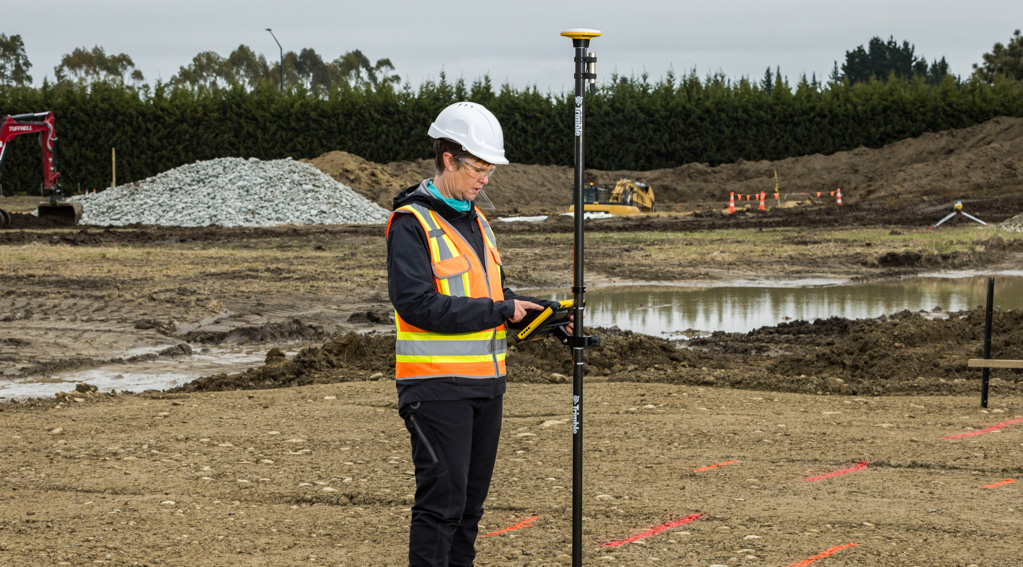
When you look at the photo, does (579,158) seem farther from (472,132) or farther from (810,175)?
(810,175)

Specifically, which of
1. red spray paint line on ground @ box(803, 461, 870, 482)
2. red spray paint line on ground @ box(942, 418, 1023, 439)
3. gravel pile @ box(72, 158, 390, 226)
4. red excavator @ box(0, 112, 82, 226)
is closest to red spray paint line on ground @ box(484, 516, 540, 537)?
red spray paint line on ground @ box(803, 461, 870, 482)

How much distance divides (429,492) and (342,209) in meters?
28.4

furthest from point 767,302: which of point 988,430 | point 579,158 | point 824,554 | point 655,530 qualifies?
point 579,158

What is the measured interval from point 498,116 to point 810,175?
13875mm

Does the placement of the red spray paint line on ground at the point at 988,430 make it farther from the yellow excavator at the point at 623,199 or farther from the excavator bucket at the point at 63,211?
the excavator bucket at the point at 63,211

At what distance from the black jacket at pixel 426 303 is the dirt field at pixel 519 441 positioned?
4.67 ft

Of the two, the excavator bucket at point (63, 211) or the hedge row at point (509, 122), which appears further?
the hedge row at point (509, 122)

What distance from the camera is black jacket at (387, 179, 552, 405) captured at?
10.3 feet

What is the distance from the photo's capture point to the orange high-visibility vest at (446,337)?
127 inches

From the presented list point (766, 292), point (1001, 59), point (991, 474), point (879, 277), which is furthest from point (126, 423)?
point (1001, 59)

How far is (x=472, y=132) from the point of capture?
3.25 m

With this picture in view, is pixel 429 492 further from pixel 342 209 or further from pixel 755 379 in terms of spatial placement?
pixel 342 209

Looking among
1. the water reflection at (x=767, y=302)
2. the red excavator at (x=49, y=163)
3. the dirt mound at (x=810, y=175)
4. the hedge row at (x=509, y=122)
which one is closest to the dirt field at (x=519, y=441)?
the water reflection at (x=767, y=302)

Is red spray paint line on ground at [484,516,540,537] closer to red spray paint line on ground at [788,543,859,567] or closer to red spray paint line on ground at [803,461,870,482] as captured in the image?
red spray paint line on ground at [788,543,859,567]
